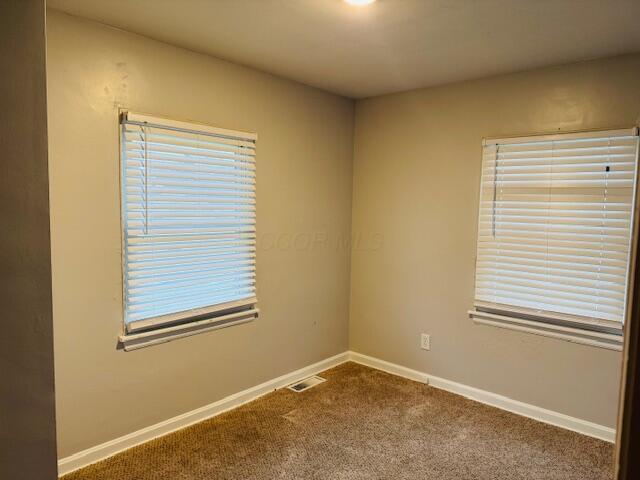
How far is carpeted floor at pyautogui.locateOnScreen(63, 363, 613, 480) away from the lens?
91.4 inches

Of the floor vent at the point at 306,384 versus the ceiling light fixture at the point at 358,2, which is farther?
the floor vent at the point at 306,384

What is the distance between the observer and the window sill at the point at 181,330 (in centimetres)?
245

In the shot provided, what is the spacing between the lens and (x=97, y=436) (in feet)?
7.76

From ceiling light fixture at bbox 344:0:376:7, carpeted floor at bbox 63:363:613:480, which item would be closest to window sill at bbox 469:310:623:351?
carpeted floor at bbox 63:363:613:480

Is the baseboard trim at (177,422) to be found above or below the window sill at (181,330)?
below

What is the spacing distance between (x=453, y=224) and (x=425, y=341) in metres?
0.97

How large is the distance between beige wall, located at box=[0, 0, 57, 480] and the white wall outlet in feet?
9.35

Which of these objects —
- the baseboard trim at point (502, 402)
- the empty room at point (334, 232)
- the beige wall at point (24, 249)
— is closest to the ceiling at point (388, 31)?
the empty room at point (334, 232)

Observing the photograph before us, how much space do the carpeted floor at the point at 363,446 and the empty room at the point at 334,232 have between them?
18 mm

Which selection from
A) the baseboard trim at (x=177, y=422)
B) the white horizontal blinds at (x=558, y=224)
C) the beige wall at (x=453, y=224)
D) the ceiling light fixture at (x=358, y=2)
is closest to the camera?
the ceiling light fixture at (x=358, y=2)

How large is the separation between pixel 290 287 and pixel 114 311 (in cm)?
136

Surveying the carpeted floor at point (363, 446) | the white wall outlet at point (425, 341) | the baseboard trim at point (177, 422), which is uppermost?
the white wall outlet at point (425, 341)

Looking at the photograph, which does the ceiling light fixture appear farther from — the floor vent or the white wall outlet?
the floor vent

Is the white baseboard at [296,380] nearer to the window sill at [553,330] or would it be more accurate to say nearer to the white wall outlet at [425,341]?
the white wall outlet at [425,341]
